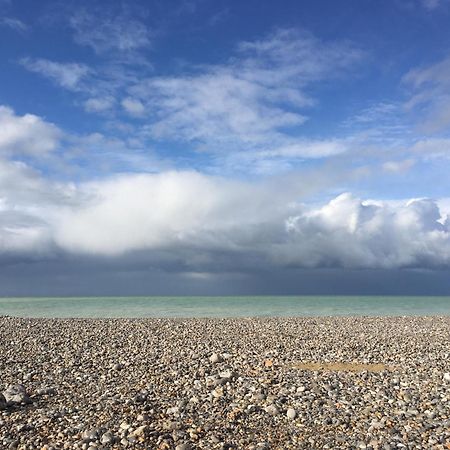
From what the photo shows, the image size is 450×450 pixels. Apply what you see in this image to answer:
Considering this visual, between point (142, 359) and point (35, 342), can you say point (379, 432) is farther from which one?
point (35, 342)

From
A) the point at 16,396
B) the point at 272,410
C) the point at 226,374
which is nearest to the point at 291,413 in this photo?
the point at 272,410

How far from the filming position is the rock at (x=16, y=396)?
12.1 metres

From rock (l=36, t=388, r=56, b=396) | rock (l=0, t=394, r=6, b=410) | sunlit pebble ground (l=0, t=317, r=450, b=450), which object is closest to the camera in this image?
sunlit pebble ground (l=0, t=317, r=450, b=450)

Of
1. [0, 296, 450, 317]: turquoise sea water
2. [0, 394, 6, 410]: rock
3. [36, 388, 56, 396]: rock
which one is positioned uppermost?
[0, 394, 6, 410]: rock

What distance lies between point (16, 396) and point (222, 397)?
5715 mm

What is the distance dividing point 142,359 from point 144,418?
820cm

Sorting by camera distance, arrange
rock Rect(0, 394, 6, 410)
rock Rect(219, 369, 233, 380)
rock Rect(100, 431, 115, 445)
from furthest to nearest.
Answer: rock Rect(219, 369, 233, 380), rock Rect(0, 394, 6, 410), rock Rect(100, 431, 115, 445)

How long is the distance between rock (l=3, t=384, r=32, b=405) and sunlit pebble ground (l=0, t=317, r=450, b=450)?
0.21 meters

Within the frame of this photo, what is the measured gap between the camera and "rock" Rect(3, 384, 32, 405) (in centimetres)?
1211

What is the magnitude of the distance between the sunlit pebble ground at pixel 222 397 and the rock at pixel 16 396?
212 mm

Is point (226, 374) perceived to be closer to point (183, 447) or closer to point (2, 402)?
point (183, 447)

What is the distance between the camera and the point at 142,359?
19.0 meters

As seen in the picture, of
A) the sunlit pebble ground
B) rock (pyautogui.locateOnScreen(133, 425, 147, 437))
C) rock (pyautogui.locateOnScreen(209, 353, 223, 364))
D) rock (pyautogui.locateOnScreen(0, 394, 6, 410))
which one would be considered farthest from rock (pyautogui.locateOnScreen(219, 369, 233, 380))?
rock (pyautogui.locateOnScreen(0, 394, 6, 410))

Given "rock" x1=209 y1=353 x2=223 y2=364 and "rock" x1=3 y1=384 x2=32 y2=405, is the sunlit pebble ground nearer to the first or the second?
"rock" x1=209 y1=353 x2=223 y2=364
